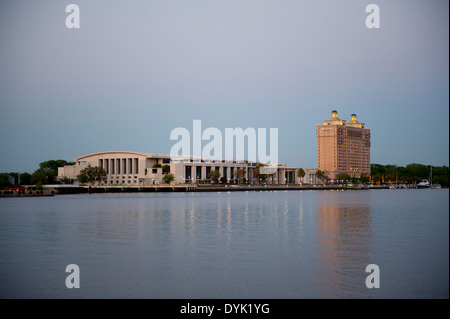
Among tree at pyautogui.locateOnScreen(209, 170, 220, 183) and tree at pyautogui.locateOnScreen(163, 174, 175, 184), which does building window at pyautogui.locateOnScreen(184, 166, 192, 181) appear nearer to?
tree at pyautogui.locateOnScreen(209, 170, 220, 183)

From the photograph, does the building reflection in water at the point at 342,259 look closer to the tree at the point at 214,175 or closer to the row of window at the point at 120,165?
the tree at the point at 214,175

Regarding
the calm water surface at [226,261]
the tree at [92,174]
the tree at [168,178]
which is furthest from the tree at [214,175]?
the calm water surface at [226,261]

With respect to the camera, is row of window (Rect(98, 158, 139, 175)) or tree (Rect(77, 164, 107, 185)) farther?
row of window (Rect(98, 158, 139, 175))

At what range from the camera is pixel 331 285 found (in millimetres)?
17750

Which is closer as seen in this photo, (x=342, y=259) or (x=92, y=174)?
(x=342, y=259)

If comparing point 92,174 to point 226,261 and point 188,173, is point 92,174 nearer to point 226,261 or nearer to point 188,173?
point 188,173

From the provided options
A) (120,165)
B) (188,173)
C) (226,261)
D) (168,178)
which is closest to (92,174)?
(120,165)

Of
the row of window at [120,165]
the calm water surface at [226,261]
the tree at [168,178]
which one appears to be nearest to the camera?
the calm water surface at [226,261]

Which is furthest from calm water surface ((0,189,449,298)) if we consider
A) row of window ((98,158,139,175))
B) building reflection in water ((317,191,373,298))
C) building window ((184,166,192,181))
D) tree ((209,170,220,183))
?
tree ((209,170,220,183))

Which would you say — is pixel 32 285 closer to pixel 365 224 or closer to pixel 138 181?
pixel 365 224
